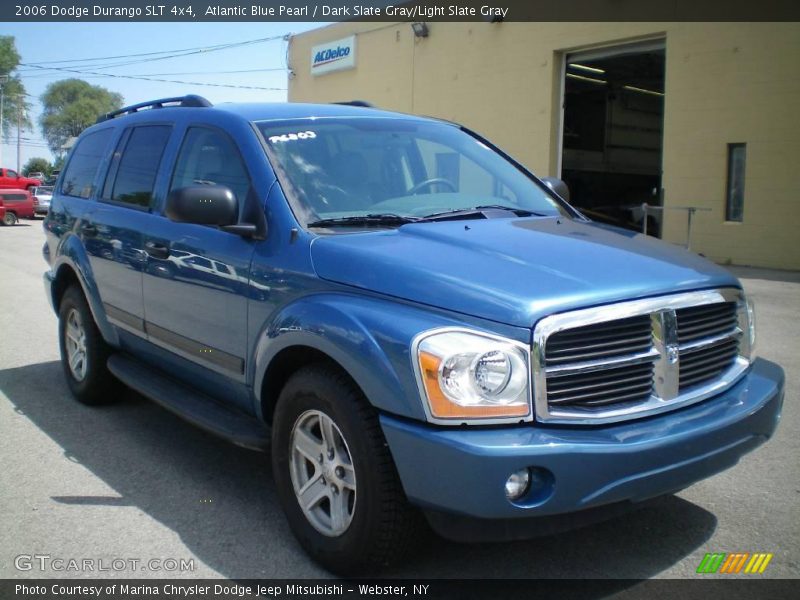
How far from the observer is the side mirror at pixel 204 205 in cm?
357

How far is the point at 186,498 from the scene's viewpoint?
405cm

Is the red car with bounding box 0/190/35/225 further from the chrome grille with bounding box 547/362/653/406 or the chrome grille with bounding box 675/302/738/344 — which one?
the chrome grille with bounding box 547/362/653/406

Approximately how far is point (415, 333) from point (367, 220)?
1017mm

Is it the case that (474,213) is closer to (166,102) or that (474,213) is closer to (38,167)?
(166,102)

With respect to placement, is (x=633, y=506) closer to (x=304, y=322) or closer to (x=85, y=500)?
(x=304, y=322)

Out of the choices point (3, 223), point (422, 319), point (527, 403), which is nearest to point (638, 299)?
point (527, 403)

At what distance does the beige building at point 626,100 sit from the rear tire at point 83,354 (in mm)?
→ 12820

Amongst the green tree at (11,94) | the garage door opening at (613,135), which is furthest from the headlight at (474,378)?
the green tree at (11,94)

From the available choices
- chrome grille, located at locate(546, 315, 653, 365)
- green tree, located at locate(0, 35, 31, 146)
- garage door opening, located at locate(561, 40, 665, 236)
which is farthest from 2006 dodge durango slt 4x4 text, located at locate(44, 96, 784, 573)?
green tree, located at locate(0, 35, 31, 146)

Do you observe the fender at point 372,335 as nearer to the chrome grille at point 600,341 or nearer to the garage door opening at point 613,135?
the chrome grille at point 600,341

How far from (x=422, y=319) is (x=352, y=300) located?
0.39m

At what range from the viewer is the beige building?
1479 centimetres

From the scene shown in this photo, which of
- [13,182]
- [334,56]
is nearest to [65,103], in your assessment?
[13,182]

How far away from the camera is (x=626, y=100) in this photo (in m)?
23.9
